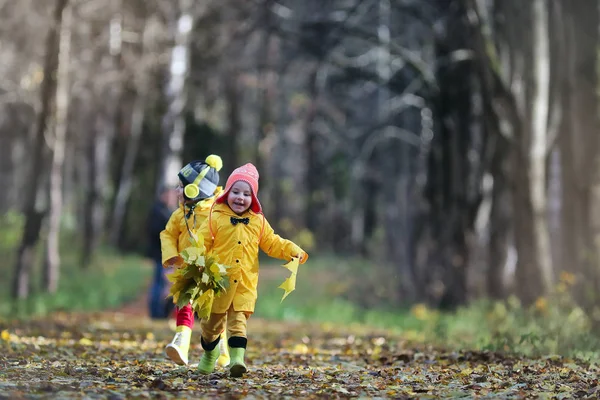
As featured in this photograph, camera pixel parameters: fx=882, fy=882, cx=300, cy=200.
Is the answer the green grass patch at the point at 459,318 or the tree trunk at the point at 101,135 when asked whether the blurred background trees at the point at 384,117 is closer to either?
the tree trunk at the point at 101,135

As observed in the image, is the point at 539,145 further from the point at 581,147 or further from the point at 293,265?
the point at 293,265

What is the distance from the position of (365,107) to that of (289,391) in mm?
35973

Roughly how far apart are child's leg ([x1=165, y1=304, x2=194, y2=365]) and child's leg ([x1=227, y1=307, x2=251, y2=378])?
37 cm

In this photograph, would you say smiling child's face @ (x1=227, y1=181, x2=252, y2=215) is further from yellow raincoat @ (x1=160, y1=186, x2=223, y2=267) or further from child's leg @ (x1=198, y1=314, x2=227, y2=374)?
child's leg @ (x1=198, y1=314, x2=227, y2=374)

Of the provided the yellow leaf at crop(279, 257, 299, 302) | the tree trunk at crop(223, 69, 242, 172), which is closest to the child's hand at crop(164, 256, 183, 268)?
the yellow leaf at crop(279, 257, 299, 302)

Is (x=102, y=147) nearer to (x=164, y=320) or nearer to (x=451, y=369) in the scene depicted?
(x=164, y=320)

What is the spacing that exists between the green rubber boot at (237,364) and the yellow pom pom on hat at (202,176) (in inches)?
60.6

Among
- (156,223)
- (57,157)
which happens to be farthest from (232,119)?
(156,223)

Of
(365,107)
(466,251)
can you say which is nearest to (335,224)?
(365,107)

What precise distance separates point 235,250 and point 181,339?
33.4 inches

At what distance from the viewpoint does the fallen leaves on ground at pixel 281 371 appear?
6.01 meters

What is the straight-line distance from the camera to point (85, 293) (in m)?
18.9

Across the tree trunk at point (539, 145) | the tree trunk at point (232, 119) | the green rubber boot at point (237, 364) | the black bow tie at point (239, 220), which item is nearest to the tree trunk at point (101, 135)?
the tree trunk at point (232, 119)

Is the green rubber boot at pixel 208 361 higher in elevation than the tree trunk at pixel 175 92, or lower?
lower
